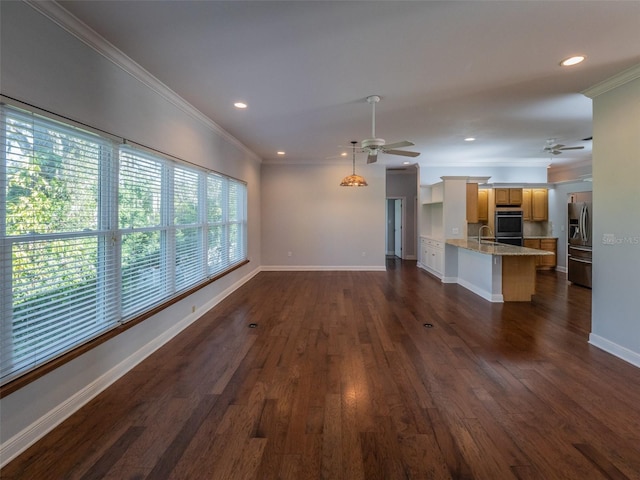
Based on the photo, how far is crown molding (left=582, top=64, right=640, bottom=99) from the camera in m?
2.92

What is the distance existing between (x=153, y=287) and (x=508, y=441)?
332 centimetres

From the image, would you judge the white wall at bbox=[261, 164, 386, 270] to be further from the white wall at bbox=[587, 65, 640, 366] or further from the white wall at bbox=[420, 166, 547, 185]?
the white wall at bbox=[587, 65, 640, 366]

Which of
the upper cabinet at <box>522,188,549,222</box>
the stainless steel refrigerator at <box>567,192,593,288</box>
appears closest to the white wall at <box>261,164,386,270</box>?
the upper cabinet at <box>522,188,549,222</box>

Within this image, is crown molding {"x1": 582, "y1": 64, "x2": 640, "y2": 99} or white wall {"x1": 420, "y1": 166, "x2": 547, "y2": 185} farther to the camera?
white wall {"x1": 420, "y1": 166, "x2": 547, "y2": 185}

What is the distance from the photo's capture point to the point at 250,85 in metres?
3.33

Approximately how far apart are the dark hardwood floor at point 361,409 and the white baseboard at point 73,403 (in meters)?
0.06

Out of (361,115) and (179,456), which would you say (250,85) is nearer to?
(361,115)

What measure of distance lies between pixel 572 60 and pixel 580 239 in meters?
4.42

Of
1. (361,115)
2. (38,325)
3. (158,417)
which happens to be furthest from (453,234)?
(38,325)

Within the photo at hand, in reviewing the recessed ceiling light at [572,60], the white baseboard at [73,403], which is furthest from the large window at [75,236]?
the recessed ceiling light at [572,60]

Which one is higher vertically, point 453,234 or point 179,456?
point 453,234

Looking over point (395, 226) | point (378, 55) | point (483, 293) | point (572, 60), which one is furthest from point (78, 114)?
point (395, 226)

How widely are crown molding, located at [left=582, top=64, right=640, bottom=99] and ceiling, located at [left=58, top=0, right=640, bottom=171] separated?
75 mm

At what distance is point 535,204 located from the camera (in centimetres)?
801
